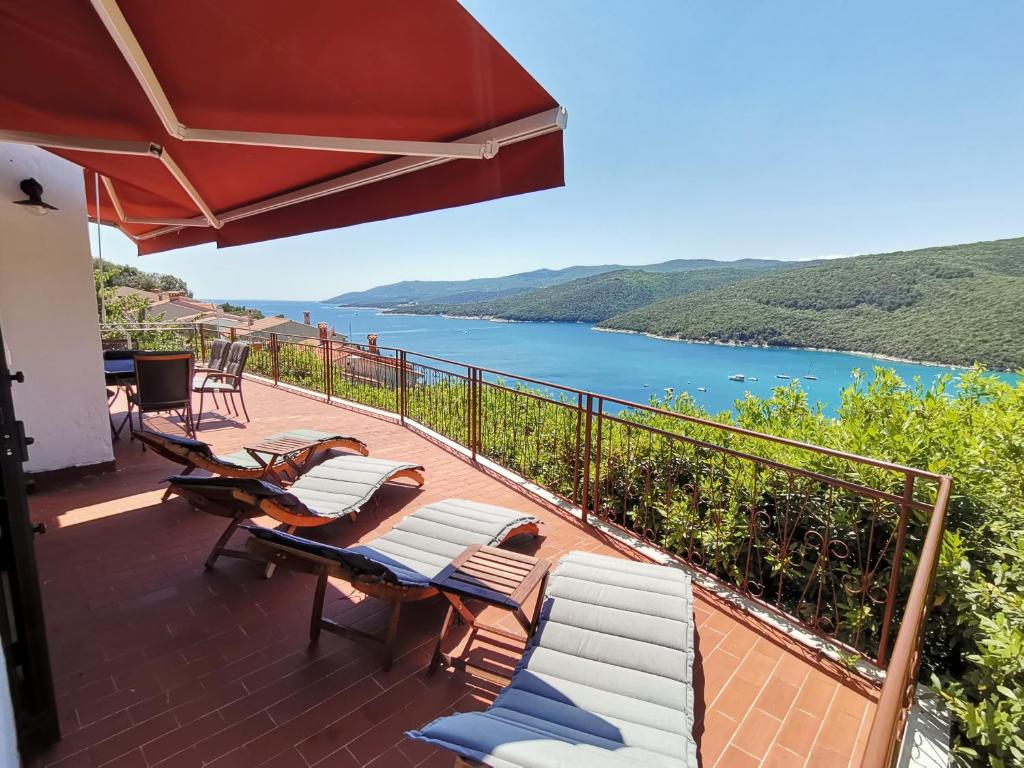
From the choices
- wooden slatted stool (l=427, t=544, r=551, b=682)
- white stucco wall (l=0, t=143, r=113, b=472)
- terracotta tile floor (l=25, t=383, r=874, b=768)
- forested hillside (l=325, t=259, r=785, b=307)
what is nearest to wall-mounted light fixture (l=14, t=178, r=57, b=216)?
white stucco wall (l=0, t=143, r=113, b=472)

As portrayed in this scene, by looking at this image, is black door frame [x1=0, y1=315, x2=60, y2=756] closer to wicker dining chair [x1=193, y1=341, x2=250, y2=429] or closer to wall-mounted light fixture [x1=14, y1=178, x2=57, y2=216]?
wall-mounted light fixture [x1=14, y1=178, x2=57, y2=216]

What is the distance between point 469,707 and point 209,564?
2.14 metres

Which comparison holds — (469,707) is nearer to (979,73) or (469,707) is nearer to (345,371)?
(345,371)

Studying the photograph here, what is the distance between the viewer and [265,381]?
1055cm

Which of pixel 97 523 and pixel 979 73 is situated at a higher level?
pixel 979 73

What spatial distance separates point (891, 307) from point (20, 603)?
49.3m

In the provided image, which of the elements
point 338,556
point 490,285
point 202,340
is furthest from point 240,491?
point 490,285

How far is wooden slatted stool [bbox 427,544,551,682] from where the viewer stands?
2.24 meters

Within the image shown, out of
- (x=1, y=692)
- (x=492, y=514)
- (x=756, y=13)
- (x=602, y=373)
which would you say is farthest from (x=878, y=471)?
(x=602, y=373)

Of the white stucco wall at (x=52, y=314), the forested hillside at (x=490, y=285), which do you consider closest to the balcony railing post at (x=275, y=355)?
the white stucco wall at (x=52, y=314)

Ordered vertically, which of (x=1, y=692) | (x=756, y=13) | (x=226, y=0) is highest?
(x=756, y=13)

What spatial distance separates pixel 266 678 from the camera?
7.48 feet

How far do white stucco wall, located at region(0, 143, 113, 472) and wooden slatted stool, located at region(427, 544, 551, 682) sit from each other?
14.4 ft

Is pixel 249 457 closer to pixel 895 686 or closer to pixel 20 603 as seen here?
pixel 20 603
